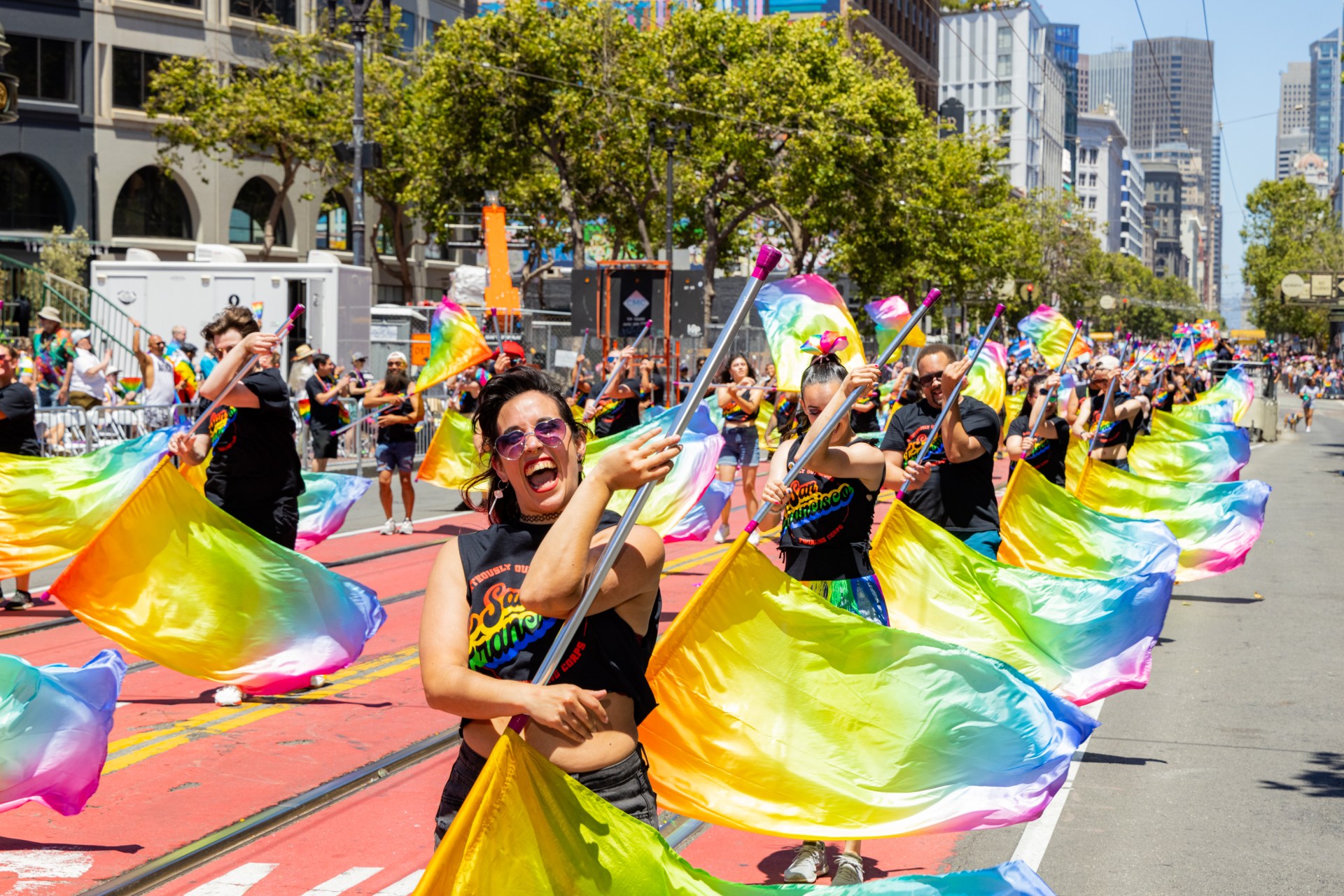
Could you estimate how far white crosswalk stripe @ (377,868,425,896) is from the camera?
5156mm

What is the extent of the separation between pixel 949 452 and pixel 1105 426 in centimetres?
562

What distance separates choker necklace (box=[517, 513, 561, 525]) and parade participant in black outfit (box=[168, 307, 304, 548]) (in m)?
4.74

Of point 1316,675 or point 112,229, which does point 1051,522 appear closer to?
point 1316,675

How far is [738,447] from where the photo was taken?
15.5m

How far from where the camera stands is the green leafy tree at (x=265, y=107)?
4338 cm

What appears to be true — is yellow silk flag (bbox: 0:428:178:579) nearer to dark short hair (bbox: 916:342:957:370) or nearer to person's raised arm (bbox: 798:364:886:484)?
dark short hair (bbox: 916:342:957:370)

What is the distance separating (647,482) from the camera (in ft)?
9.49

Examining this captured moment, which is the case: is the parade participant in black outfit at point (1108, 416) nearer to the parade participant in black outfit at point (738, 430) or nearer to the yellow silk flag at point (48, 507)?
the parade participant in black outfit at point (738, 430)

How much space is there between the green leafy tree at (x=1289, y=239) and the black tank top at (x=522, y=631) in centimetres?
9033

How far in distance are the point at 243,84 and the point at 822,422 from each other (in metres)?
42.6

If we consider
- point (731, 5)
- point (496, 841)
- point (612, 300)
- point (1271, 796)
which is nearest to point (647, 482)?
point (496, 841)

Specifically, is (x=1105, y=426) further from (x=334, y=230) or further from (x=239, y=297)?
(x=334, y=230)

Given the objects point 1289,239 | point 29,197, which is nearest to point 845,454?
point 29,197

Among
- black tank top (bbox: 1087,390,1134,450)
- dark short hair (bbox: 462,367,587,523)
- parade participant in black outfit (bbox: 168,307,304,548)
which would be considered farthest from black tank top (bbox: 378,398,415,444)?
dark short hair (bbox: 462,367,587,523)
